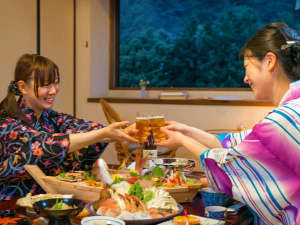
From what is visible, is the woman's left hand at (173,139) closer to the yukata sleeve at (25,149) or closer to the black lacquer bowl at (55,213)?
the yukata sleeve at (25,149)

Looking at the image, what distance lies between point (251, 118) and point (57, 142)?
3152 millimetres

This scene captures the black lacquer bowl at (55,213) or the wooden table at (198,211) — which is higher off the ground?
the black lacquer bowl at (55,213)

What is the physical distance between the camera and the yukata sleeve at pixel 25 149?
1863 millimetres

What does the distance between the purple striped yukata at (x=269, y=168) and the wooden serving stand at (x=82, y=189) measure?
19cm

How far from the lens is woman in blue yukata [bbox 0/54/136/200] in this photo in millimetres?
1909

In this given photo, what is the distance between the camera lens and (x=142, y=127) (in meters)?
1.95

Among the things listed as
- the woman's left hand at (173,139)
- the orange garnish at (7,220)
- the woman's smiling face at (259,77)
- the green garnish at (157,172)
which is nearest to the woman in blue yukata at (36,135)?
the woman's left hand at (173,139)

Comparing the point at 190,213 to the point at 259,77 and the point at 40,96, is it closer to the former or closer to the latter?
the point at 259,77

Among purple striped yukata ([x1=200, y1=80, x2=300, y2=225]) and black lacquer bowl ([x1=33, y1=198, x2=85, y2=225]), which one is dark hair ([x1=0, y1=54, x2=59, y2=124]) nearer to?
black lacquer bowl ([x1=33, y1=198, x2=85, y2=225])

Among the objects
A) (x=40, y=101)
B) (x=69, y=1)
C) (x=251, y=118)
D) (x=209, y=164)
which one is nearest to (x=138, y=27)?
(x=69, y=1)

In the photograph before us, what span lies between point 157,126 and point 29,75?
0.79 meters

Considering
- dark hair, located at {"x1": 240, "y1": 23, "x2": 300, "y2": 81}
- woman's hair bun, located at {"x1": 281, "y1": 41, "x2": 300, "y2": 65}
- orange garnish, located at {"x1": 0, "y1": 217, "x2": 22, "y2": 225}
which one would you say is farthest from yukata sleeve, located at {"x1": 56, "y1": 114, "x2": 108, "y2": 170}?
woman's hair bun, located at {"x1": 281, "y1": 41, "x2": 300, "y2": 65}

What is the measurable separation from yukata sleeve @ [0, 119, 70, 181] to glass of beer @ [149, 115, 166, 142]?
1.48 ft

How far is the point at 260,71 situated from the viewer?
169cm
